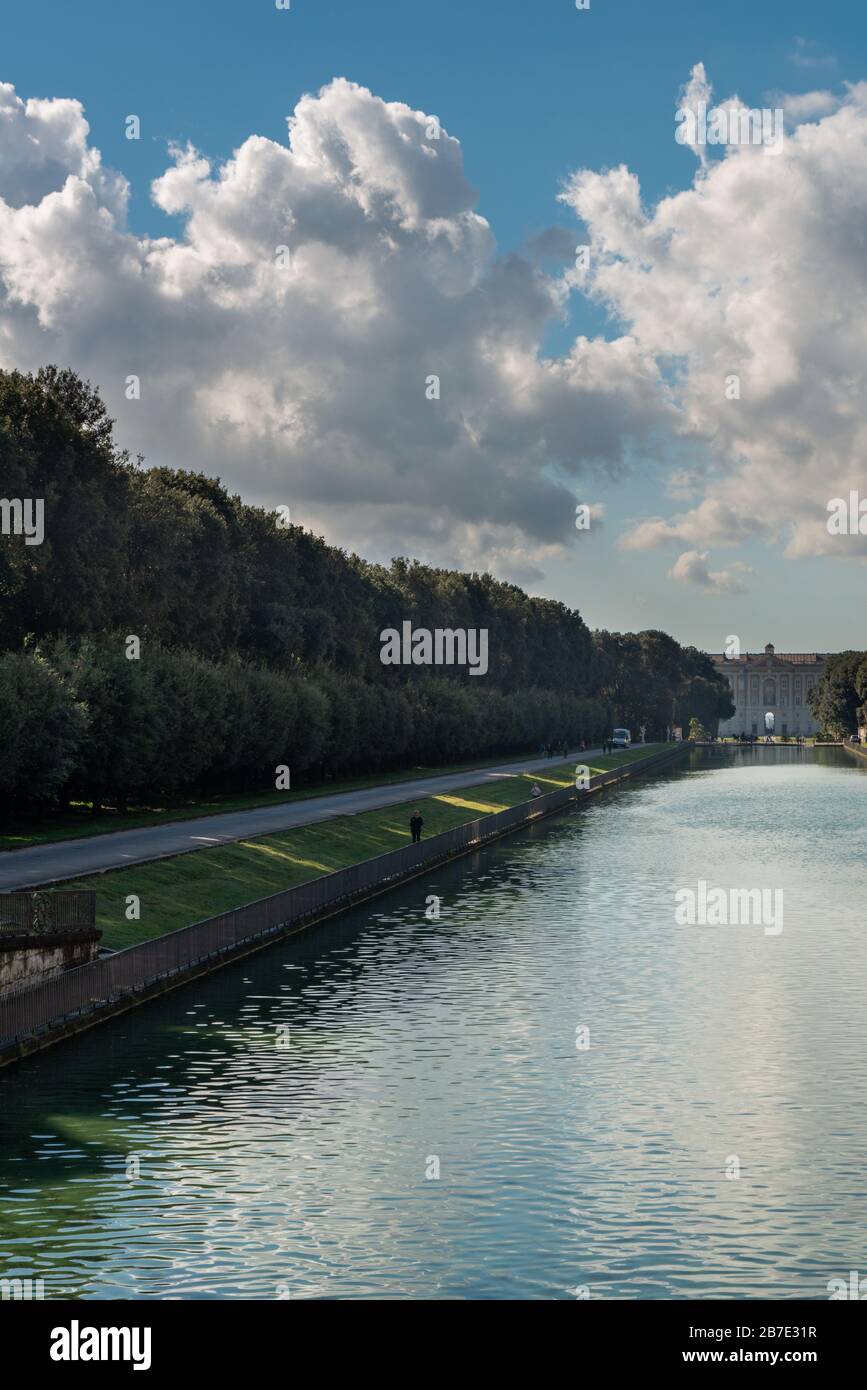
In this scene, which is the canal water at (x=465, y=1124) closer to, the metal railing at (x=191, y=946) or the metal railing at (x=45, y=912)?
the metal railing at (x=191, y=946)

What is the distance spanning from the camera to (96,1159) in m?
22.3

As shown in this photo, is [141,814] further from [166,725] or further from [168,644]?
[168,644]

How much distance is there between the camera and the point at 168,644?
3762 inches

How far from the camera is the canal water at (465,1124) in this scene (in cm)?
1811

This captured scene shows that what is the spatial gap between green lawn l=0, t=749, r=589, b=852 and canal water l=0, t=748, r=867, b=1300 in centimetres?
1532

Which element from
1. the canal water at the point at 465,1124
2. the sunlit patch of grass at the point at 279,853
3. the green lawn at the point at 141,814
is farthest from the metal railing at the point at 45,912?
the sunlit patch of grass at the point at 279,853

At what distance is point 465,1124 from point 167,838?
33228 millimetres

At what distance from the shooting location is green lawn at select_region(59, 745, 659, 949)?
132 feet

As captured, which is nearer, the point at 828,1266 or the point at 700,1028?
the point at 828,1266

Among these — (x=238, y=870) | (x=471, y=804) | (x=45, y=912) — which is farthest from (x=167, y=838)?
(x=471, y=804)

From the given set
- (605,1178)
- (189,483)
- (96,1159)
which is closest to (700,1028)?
(605,1178)
